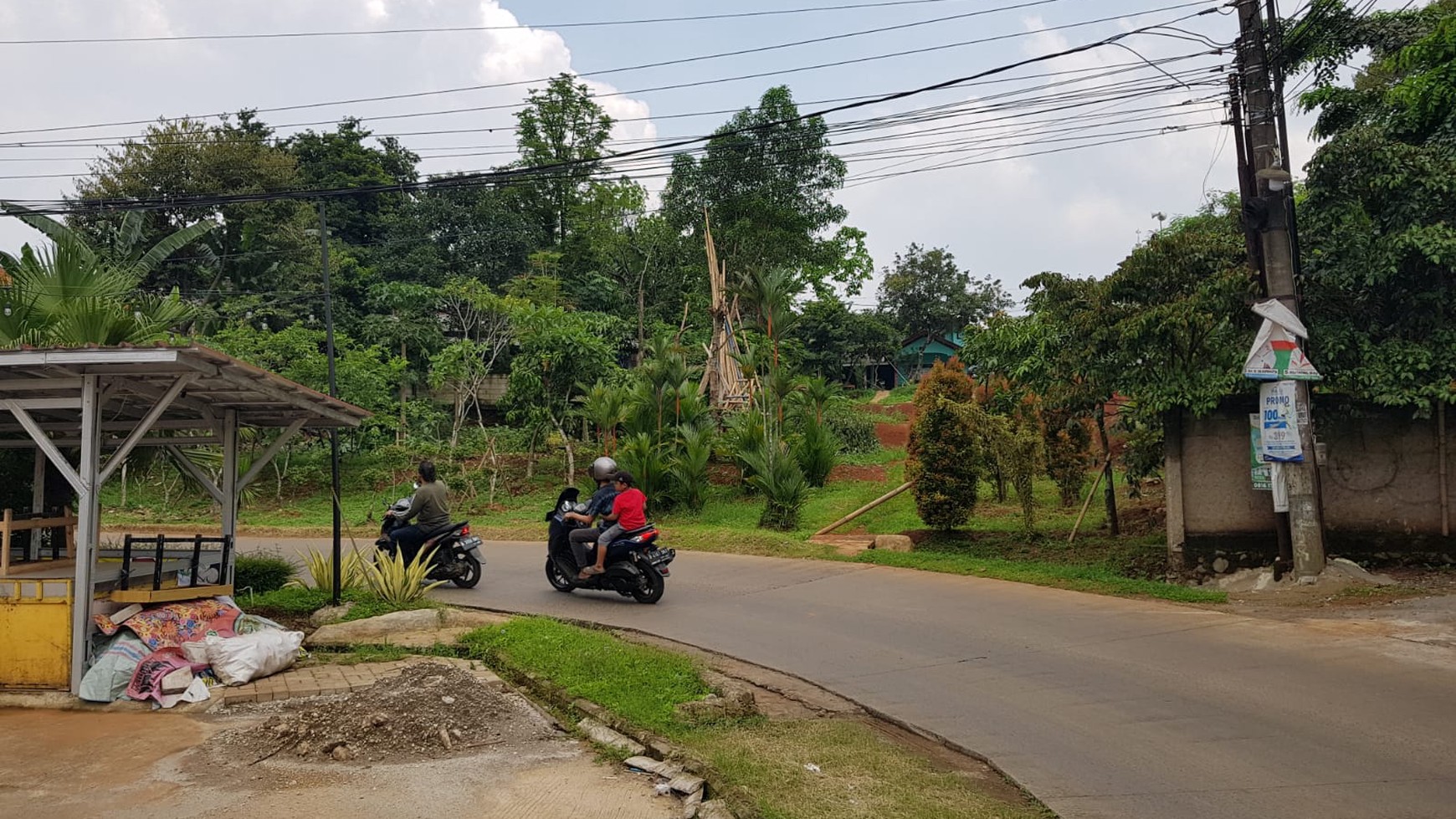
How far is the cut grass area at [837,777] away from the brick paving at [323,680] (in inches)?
103

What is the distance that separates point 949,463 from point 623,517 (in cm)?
561

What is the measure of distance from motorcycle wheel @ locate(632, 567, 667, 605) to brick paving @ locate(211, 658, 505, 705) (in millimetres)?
3262

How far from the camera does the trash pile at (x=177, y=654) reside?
752 cm

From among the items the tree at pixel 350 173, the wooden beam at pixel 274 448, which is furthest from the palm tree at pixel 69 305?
the tree at pixel 350 173

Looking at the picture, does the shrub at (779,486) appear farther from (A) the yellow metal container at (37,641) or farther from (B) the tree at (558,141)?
(B) the tree at (558,141)

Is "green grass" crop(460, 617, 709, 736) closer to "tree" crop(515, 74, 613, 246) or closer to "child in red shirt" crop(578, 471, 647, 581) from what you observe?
"child in red shirt" crop(578, 471, 647, 581)

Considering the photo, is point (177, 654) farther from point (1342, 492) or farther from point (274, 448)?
point (1342, 492)

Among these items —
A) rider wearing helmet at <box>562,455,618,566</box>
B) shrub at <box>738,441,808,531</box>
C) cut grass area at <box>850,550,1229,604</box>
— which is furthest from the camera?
shrub at <box>738,441,808,531</box>

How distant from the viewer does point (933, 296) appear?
5300 centimetres

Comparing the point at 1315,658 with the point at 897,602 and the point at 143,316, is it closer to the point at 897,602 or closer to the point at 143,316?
the point at 897,602

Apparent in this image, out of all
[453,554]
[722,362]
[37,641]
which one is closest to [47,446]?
[37,641]

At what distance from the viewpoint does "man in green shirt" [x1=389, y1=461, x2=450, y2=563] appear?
1273cm

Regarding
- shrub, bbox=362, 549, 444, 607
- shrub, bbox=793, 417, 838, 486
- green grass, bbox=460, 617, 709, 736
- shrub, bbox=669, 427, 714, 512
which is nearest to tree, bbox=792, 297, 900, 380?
shrub, bbox=793, 417, 838, 486

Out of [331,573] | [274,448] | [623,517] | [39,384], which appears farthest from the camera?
[331,573]
